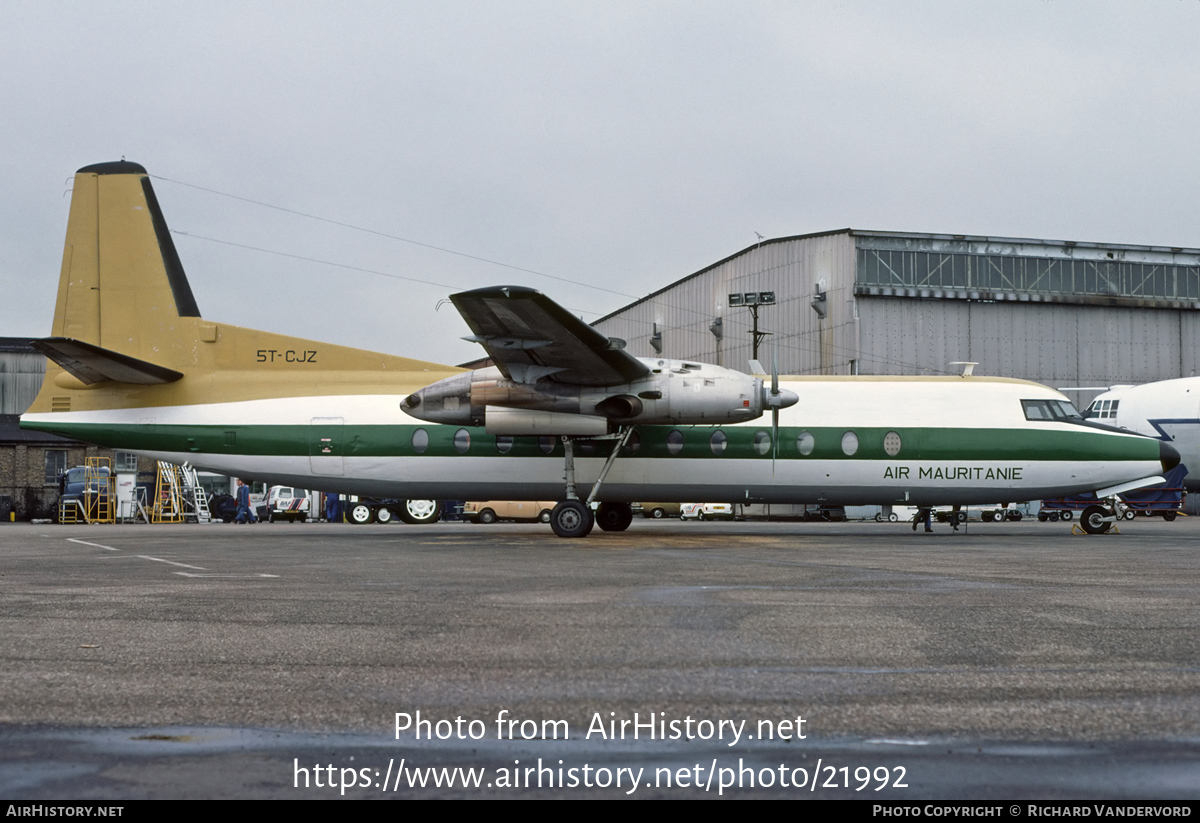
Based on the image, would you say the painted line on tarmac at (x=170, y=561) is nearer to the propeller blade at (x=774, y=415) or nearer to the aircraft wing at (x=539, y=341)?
the aircraft wing at (x=539, y=341)

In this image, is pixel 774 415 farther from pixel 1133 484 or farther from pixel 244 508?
pixel 244 508

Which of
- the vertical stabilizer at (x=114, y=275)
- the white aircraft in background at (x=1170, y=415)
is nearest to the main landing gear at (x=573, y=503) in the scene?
the vertical stabilizer at (x=114, y=275)

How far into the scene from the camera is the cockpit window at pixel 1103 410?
3812cm

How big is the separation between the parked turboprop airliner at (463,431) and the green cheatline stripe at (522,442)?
3cm

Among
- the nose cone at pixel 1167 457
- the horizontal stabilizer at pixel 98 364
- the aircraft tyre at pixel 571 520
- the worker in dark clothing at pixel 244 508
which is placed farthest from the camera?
the worker in dark clothing at pixel 244 508

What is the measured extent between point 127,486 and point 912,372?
3955 centimetres

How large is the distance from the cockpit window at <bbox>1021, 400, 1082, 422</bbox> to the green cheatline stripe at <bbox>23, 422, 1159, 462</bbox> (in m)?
0.79

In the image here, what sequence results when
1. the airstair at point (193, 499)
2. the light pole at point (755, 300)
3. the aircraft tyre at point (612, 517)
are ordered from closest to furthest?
the aircraft tyre at point (612, 517), the airstair at point (193, 499), the light pole at point (755, 300)

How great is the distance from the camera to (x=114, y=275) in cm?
2092

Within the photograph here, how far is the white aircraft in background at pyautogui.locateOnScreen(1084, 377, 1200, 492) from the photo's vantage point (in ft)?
114

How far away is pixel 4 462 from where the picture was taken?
2052 inches

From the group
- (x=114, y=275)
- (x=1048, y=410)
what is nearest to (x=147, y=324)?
(x=114, y=275)

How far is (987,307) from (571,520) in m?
40.5
